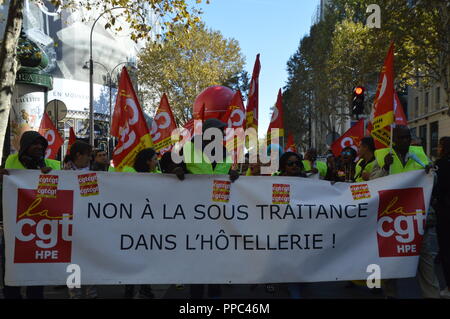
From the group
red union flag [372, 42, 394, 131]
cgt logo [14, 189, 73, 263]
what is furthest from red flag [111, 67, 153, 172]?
red union flag [372, 42, 394, 131]

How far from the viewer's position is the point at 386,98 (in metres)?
5.85

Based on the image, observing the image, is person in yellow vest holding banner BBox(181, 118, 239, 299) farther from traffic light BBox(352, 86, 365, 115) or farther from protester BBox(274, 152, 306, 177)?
traffic light BBox(352, 86, 365, 115)

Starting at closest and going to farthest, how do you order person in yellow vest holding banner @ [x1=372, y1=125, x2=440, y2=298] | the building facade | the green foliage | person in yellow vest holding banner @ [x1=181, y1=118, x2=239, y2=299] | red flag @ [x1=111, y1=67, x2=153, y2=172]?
1. person in yellow vest holding banner @ [x1=372, y1=125, x2=440, y2=298]
2. person in yellow vest holding banner @ [x1=181, y1=118, x2=239, y2=299]
3. red flag @ [x1=111, y1=67, x2=153, y2=172]
4. the green foliage
5. the building facade

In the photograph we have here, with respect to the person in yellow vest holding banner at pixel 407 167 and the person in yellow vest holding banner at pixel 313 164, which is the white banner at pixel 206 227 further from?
the person in yellow vest holding banner at pixel 313 164

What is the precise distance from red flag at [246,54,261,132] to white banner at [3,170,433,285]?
278 cm

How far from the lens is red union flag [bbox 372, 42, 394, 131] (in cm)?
580

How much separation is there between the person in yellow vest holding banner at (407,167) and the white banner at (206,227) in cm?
19

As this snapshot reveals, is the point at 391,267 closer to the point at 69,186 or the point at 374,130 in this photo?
the point at 374,130

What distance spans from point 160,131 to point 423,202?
20.6 feet

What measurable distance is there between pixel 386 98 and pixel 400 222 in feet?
4.28

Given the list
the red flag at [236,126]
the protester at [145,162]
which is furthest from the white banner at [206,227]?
the red flag at [236,126]

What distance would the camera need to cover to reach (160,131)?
10812 mm

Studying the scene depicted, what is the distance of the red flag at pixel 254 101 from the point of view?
26.8ft

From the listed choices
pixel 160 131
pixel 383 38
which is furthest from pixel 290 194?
pixel 383 38
